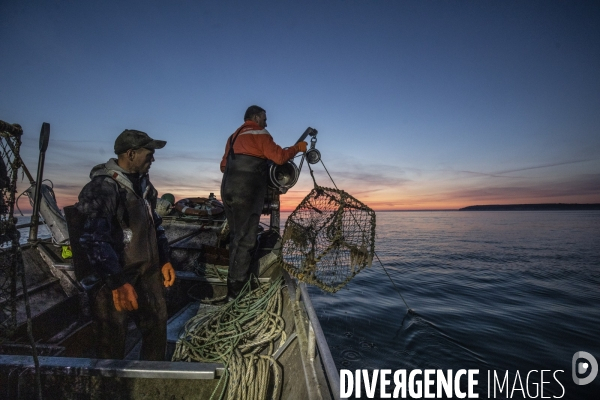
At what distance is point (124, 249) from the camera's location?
2.50 m

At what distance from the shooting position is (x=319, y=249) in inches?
158

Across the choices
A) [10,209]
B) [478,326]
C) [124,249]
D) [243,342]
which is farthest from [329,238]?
[478,326]

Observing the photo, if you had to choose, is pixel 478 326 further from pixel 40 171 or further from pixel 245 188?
pixel 40 171

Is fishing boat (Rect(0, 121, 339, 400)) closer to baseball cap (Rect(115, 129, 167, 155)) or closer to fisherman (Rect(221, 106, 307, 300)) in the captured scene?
fisherman (Rect(221, 106, 307, 300))

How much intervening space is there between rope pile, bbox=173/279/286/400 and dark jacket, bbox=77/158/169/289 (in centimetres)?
91

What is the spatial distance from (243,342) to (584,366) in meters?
7.02

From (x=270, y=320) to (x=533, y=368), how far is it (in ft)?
19.0

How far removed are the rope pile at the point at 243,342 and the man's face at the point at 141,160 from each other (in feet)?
5.98

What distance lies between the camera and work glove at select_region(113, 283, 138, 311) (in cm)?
221

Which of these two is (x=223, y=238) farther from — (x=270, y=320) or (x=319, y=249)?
(x=270, y=320)

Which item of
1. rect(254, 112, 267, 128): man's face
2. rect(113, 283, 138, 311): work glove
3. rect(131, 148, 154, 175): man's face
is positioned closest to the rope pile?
rect(113, 283, 138, 311): work glove

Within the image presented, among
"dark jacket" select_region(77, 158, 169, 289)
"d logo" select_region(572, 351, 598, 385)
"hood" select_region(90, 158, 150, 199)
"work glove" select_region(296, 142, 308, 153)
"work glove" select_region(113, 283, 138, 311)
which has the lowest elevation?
"d logo" select_region(572, 351, 598, 385)

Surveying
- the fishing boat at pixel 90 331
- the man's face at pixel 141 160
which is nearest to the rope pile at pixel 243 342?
the fishing boat at pixel 90 331

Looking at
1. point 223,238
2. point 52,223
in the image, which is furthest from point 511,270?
point 52,223
